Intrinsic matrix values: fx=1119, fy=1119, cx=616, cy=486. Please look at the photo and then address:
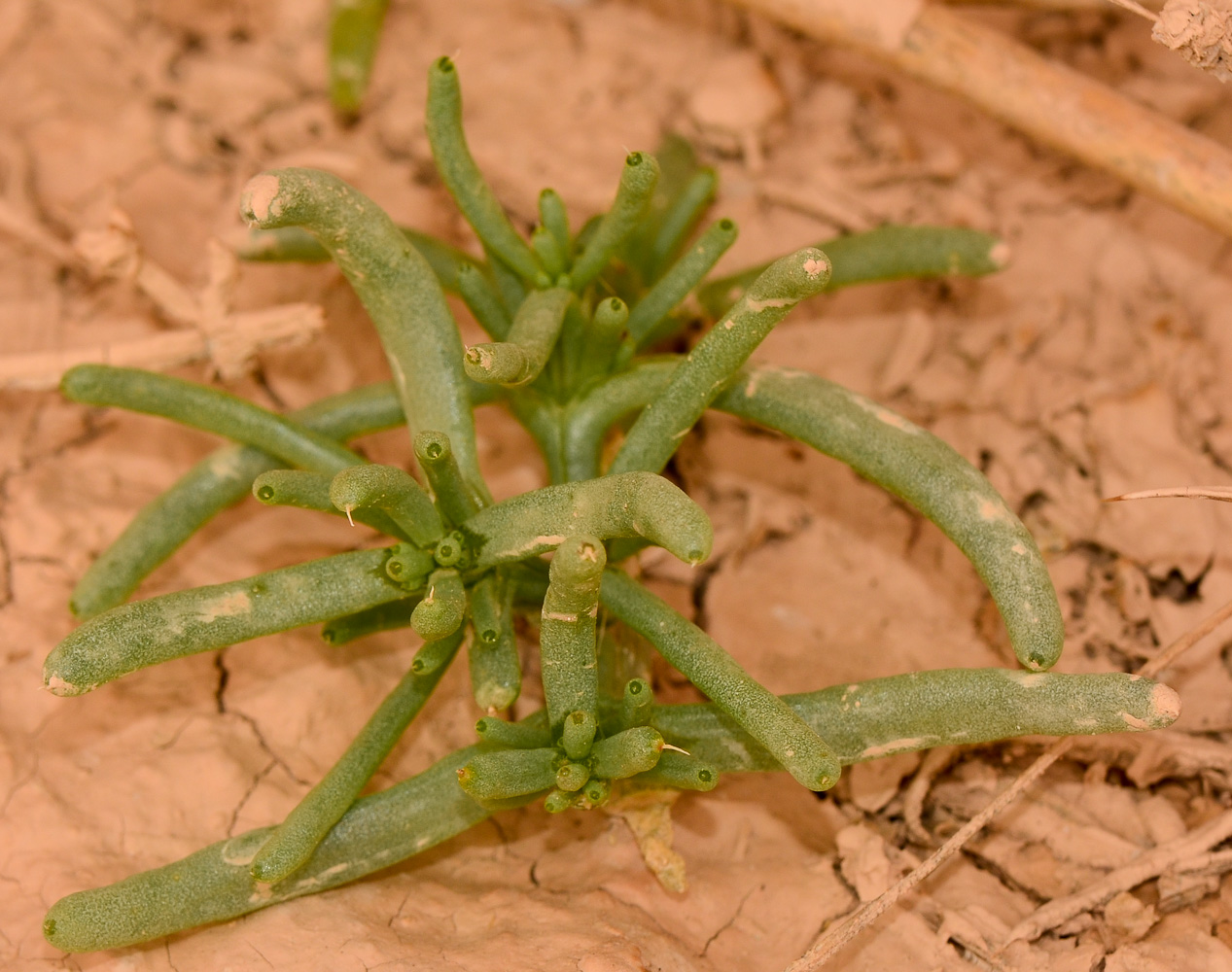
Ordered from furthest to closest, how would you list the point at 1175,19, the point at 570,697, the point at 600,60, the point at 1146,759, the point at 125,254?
the point at 600,60
the point at 125,254
the point at 1146,759
the point at 1175,19
the point at 570,697

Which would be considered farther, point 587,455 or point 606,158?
point 606,158

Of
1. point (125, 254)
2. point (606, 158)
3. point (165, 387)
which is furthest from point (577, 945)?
point (606, 158)

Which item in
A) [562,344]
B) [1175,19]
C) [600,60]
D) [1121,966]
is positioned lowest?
[1121,966]

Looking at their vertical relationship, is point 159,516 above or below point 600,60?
below

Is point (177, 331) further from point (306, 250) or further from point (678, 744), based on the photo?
point (678, 744)

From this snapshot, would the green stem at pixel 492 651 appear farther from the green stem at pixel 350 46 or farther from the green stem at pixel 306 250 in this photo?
the green stem at pixel 350 46

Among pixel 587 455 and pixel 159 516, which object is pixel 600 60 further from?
pixel 159 516

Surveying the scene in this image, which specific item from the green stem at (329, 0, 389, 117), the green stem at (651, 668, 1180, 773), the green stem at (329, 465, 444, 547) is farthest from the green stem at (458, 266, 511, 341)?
the green stem at (329, 0, 389, 117)

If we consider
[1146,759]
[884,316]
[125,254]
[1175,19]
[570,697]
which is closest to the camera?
[570,697]

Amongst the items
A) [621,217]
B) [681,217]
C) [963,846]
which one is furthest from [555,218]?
[963,846]
